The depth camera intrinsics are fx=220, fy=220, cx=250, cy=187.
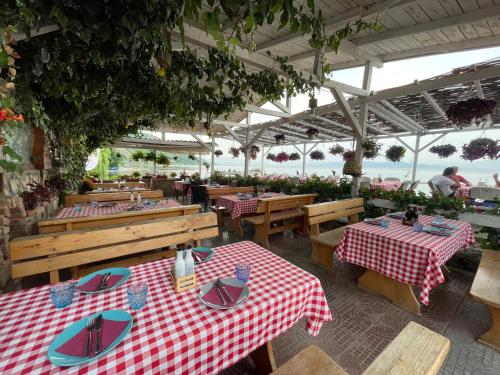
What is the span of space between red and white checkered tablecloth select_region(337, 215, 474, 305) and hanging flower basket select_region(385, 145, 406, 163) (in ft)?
10.4

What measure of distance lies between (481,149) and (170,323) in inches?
231

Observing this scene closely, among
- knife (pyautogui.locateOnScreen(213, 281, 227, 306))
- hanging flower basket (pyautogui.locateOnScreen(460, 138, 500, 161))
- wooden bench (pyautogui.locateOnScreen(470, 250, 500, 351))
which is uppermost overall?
hanging flower basket (pyautogui.locateOnScreen(460, 138, 500, 161))

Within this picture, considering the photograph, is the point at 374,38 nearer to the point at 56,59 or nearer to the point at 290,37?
the point at 290,37

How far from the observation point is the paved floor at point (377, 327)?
1.77 m

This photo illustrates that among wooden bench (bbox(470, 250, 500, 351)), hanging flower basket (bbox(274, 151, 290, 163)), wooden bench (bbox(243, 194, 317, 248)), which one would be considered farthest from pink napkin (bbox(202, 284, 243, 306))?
hanging flower basket (bbox(274, 151, 290, 163))

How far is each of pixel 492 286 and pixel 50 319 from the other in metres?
3.31

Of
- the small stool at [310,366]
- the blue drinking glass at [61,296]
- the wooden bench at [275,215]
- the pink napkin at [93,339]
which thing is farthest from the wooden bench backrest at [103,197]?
the small stool at [310,366]

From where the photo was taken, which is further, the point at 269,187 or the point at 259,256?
the point at 269,187

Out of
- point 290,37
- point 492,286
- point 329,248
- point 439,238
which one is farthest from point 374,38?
point 492,286

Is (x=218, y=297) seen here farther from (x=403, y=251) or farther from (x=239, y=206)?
(x=239, y=206)

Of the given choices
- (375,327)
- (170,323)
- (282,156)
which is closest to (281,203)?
(375,327)

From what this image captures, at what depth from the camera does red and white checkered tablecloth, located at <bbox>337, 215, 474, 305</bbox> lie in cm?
209

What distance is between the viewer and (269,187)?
6.40 metres

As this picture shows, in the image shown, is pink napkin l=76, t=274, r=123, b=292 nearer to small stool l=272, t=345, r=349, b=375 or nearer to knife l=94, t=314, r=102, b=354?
knife l=94, t=314, r=102, b=354
